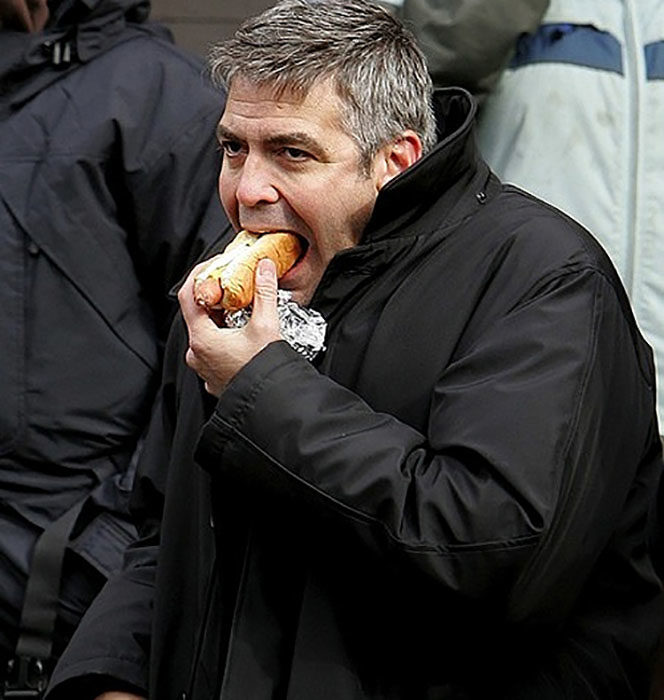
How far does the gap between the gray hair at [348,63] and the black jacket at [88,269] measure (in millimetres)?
817

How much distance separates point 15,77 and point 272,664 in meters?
1.55

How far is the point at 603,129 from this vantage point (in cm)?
337

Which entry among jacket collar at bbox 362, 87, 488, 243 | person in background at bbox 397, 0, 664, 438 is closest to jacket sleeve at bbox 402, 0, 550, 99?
person in background at bbox 397, 0, 664, 438

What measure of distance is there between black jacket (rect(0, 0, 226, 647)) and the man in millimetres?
754

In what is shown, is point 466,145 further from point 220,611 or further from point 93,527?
point 93,527

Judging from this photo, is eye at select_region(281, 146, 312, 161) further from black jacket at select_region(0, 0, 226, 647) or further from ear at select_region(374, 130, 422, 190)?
black jacket at select_region(0, 0, 226, 647)

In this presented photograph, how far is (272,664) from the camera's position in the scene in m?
2.59

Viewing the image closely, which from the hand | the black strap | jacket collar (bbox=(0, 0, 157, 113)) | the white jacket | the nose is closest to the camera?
the hand

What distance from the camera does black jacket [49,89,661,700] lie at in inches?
95.7

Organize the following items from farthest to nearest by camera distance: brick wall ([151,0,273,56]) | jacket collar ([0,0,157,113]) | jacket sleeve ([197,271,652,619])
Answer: brick wall ([151,0,273,56]), jacket collar ([0,0,157,113]), jacket sleeve ([197,271,652,619])

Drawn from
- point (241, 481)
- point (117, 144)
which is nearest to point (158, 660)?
point (241, 481)

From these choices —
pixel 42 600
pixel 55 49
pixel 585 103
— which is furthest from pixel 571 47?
pixel 42 600

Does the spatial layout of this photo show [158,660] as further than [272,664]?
Yes

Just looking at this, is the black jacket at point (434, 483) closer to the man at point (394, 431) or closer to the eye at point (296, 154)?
the man at point (394, 431)
